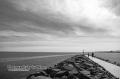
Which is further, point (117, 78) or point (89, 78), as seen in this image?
point (89, 78)

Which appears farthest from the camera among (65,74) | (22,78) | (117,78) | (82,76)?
(22,78)

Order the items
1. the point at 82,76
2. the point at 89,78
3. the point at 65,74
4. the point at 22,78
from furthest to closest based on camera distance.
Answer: the point at 22,78 < the point at 65,74 < the point at 82,76 < the point at 89,78

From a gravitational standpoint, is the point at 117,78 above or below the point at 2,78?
above

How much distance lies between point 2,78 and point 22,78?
3.10 metres

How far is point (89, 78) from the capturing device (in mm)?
8297

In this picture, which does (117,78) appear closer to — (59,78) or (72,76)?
(72,76)

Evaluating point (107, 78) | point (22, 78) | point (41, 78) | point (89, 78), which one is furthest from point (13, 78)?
point (107, 78)

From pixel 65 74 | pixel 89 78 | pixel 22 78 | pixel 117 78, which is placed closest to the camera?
pixel 117 78

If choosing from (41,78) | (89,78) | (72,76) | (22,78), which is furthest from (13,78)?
(89,78)

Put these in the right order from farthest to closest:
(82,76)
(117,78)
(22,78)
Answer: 1. (22,78)
2. (82,76)
3. (117,78)

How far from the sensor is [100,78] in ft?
27.9

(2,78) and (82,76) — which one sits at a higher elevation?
(82,76)

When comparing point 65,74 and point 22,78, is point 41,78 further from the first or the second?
point 22,78

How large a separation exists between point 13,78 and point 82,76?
36.0ft
